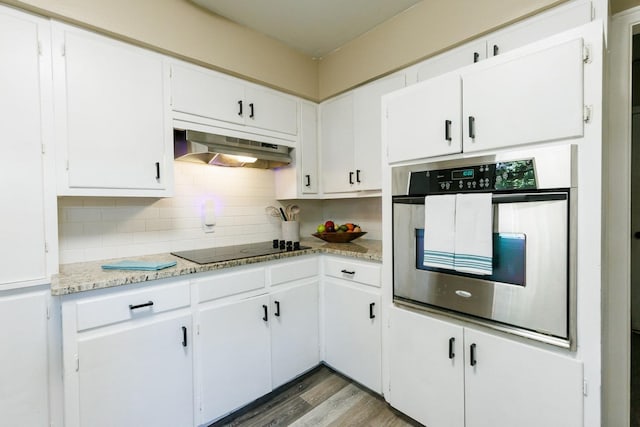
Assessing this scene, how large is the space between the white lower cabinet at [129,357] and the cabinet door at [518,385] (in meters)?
1.45

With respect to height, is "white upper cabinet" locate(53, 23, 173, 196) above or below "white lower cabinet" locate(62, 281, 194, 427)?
above

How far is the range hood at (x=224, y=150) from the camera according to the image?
1.89 meters

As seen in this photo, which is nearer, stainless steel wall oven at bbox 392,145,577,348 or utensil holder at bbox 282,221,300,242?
stainless steel wall oven at bbox 392,145,577,348

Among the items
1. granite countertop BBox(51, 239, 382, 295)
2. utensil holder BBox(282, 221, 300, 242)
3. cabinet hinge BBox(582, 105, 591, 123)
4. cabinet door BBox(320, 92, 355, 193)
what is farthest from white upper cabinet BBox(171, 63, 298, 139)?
cabinet hinge BBox(582, 105, 591, 123)

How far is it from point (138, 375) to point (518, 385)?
1739mm

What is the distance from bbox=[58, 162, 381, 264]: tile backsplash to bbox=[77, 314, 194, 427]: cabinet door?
70 centimetres

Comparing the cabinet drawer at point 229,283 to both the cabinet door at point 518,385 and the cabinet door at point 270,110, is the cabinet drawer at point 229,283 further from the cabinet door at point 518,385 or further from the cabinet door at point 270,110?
the cabinet door at point 518,385

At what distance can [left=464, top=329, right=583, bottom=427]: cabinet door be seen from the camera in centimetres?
113

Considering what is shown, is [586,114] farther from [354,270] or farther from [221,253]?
[221,253]

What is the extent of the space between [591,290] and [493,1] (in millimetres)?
1519

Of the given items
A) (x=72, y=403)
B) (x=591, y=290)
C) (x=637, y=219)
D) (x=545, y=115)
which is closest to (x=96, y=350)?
(x=72, y=403)

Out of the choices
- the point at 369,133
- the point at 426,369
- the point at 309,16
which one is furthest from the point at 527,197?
the point at 309,16

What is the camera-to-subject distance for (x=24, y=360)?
136cm

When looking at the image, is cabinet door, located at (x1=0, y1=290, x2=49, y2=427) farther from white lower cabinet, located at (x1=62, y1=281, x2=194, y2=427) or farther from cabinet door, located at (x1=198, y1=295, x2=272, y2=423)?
cabinet door, located at (x1=198, y1=295, x2=272, y2=423)
